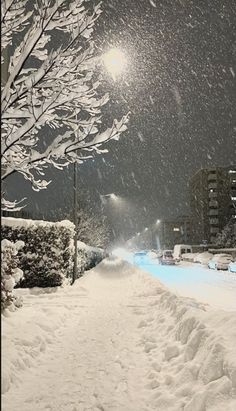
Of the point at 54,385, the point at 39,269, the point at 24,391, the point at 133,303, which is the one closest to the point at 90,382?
the point at 54,385

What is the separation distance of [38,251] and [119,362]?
10.9 m

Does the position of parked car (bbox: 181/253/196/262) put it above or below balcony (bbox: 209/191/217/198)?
below

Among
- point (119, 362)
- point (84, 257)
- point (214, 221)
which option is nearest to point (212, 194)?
point (214, 221)

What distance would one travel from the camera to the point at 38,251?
58.0 ft

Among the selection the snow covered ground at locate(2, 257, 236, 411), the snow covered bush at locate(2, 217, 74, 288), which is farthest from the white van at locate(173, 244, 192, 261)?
the snow covered ground at locate(2, 257, 236, 411)

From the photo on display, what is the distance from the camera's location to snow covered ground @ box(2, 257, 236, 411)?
17.2ft

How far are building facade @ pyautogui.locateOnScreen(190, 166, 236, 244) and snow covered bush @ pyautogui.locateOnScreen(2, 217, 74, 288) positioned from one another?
10904cm

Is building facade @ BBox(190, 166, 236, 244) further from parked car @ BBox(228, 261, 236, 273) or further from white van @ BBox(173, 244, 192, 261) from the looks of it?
parked car @ BBox(228, 261, 236, 273)

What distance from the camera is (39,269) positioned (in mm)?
17594

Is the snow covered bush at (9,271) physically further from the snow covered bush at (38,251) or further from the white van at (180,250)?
the white van at (180,250)

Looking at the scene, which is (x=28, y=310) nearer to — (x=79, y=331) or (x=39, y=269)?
(x=79, y=331)

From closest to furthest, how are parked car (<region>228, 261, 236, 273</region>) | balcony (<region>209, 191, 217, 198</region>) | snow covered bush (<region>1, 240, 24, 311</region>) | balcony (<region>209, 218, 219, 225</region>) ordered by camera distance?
snow covered bush (<region>1, 240, 24, 311</region>) → parked car (<region>228, 261, 236, 273</region>) → balcony (<region>209, 218, 219, 225</region>) → balcony (<region>209, 191, 217, 198</region>)

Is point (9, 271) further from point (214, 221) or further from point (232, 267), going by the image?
point (214, 221)

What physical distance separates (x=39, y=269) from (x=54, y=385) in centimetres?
1181
